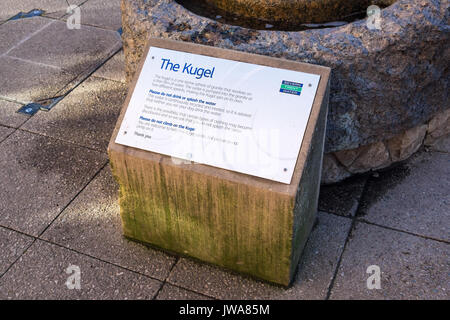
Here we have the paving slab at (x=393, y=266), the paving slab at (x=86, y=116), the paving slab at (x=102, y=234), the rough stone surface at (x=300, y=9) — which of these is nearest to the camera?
the paving slab at (x=393, y=266)

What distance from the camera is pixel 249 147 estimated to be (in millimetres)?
2559

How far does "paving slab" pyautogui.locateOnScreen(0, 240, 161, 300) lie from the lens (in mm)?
2887

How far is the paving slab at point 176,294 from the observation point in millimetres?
2855

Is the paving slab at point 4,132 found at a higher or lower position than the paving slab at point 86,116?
lower

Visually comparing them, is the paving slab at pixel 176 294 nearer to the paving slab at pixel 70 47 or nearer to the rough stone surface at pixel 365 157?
the rough stone surface at pixel 365 157

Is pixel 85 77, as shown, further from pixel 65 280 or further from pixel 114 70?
pixel 65 280

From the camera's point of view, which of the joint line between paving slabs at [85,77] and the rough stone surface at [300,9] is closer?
the rough stone surface at [300,9]

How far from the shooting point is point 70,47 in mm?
5148

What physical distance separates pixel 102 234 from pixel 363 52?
195cm

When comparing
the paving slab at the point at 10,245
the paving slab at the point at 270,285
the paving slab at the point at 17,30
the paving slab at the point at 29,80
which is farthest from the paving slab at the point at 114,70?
the paving slab at the point at 270,285

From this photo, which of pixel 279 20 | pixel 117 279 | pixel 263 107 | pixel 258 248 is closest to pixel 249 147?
pixel 263 107

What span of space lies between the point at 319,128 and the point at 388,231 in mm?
953

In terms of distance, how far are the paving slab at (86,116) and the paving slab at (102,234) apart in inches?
21.9

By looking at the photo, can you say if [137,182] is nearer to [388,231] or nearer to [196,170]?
[196,170]
